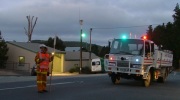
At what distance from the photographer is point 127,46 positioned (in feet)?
65.5

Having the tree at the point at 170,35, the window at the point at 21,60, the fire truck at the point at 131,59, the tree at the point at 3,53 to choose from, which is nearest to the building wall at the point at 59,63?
the window at the point at 21,60

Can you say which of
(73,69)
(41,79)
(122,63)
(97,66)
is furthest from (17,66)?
(41,79)

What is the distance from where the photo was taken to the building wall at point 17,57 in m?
56.9

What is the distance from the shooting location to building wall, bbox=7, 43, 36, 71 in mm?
56938

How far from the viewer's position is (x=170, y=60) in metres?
26.6

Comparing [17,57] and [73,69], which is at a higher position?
[17,57]

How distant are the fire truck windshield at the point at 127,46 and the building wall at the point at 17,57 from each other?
37.5 meters

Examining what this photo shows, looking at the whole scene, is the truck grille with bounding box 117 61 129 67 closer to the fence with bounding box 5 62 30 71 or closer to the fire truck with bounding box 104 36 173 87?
the fire truck with bounding box 104 36 173 87

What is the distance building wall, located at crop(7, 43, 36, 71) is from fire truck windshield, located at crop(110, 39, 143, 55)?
1476 inches

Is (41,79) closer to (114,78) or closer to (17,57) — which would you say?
(114,78)

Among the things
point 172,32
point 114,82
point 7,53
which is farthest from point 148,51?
point 172,32

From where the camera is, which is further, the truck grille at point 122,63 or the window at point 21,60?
the window at point 21,60

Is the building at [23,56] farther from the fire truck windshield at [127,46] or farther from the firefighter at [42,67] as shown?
the firefighter at [42,67]

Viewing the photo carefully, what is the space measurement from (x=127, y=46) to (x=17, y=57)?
133 feet
